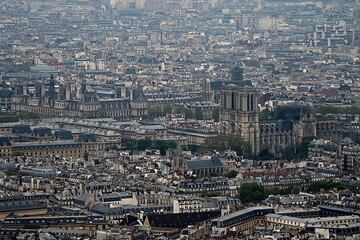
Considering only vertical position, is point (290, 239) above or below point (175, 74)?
above

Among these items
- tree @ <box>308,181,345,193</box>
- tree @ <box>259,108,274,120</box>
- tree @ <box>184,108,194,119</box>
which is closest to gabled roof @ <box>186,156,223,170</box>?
tree @ <box>308,181,345,193</box>

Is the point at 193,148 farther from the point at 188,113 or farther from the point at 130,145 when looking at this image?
the point at 188,113

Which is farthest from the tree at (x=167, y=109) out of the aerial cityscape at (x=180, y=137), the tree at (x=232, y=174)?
the tree at (x=232, y=174)

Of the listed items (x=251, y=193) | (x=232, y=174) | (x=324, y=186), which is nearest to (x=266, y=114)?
(x=232, y=174)

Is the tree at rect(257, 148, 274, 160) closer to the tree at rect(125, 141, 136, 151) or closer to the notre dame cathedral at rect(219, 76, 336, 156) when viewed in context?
the notre dame cathedral at rect(219, 76, 336, 156)

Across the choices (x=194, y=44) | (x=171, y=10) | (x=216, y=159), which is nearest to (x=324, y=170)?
(x=216, y=159)

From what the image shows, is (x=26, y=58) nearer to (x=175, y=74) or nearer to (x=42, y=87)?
(x=175, y=74)
